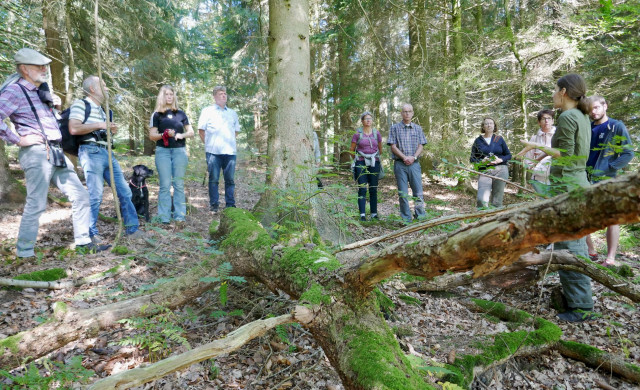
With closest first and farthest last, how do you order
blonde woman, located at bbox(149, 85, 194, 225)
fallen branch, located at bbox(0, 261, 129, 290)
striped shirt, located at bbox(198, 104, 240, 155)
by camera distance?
1. fallen branch, located at bbox(0, 261, 129, 290)
2. blonde woman, located at bbox(149, 85, 194, 225)
3. striped shirt, located at bbox(198, 104, 240, 155)

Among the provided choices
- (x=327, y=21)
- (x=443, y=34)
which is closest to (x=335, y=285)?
(x=443, y=34)

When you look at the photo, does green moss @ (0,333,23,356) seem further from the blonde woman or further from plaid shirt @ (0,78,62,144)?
the blonde woman

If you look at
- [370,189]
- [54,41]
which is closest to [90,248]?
[370,189]

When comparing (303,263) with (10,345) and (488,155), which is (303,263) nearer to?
(10,345)

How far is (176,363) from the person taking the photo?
1521 mm

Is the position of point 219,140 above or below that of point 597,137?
above

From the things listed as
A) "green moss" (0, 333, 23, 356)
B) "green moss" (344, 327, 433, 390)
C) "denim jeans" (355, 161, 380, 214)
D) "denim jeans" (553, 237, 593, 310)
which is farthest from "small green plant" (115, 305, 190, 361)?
"denim jeans" (355, 161, 380, 214)

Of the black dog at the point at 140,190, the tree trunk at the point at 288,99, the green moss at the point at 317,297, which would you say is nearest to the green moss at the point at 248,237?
the tree trunk at the point at 288,99

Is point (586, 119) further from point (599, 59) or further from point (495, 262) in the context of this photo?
point (599, 59)

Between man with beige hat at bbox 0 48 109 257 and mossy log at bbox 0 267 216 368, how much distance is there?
6.78 ft

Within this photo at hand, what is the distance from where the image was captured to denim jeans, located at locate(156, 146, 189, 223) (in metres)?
5.55

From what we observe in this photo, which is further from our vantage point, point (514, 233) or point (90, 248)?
point (90, 248)

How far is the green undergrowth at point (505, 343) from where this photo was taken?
257cm

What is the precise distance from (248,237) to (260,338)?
3.19 feet
